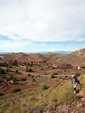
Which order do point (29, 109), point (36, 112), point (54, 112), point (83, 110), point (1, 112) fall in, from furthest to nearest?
point (1, 112), point (29, 109), point (36, 112), point (54, 112), point (83, 110)

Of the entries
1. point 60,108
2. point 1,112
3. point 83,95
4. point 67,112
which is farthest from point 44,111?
point 1,112

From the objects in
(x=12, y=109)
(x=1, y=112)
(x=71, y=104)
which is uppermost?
(x=71, y=104)

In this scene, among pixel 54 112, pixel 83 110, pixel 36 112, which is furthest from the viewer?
pixel 36 112

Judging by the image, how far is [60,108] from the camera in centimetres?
485

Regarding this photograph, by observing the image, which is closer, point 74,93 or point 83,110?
point 83,110

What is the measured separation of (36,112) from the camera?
200 inches

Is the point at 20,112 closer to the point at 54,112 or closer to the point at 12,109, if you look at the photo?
the point at 12,109

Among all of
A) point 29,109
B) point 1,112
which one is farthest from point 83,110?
point 1,112

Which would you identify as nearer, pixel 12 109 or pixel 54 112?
pixel 54 112

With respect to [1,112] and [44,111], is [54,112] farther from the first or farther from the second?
[1,112]

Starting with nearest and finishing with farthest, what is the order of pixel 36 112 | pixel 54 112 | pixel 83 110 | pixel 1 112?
pixel 83 110 < pixel 54 112 < pixel 36 112 < pixel 1 112

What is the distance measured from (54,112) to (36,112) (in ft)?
3.72

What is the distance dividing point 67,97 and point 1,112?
16.0 feet

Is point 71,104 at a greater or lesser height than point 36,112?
greater
